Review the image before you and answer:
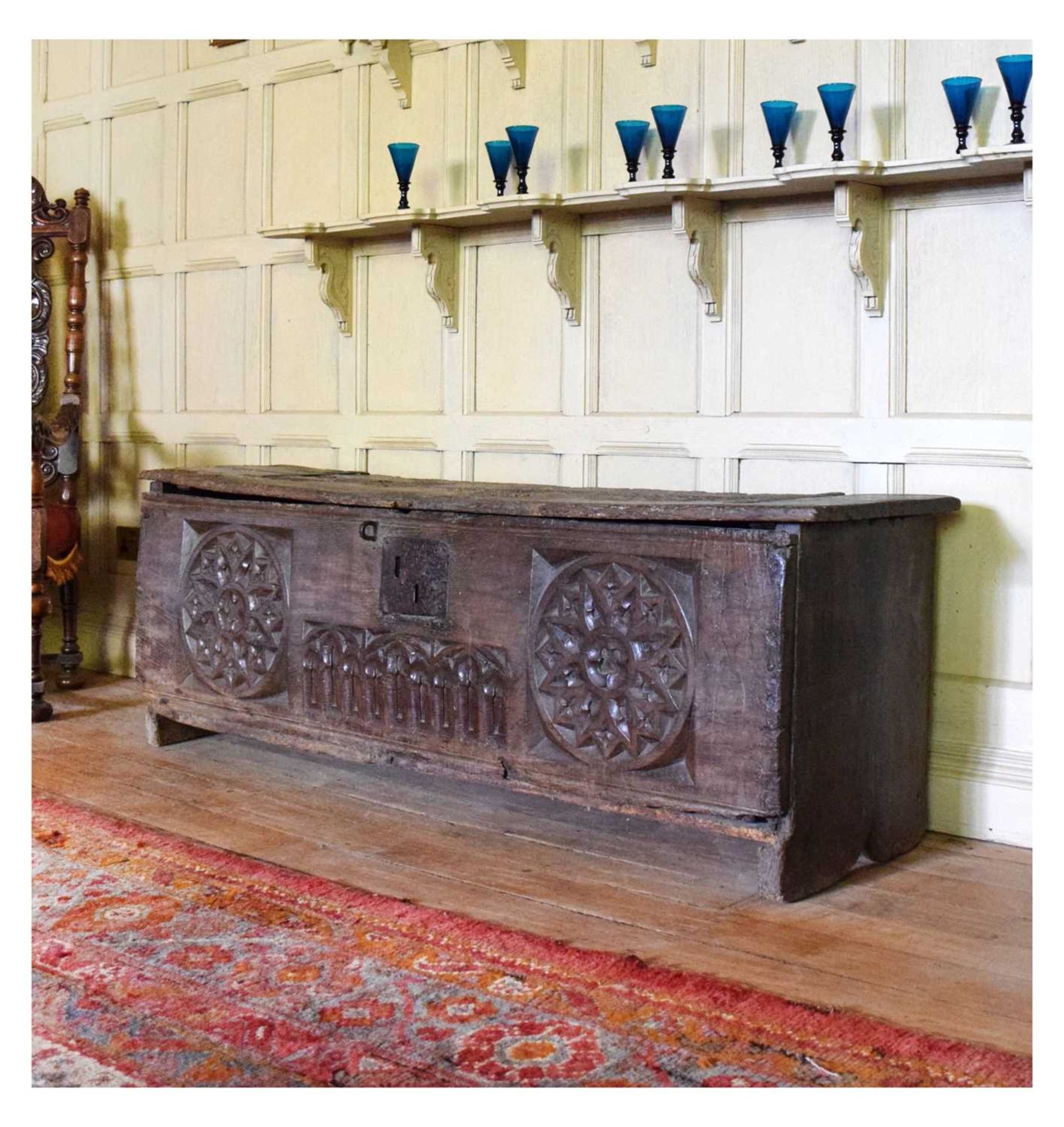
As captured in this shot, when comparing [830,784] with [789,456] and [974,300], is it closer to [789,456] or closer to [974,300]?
[789,456]

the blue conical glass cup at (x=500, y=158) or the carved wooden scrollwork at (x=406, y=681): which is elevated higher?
the blue conical glass cup at (x=500, y=158)

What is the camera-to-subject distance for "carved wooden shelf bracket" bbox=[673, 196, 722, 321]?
3057 mm

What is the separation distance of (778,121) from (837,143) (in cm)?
14

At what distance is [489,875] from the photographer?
2.58m

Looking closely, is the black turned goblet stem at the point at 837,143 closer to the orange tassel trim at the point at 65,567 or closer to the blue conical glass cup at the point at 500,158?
the blue conical glass cup at the point at 500,158

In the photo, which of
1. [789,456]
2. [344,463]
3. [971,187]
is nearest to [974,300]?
[971,187]

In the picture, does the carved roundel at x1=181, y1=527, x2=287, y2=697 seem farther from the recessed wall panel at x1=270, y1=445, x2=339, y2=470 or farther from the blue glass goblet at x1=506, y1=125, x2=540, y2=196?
the blue glass goblet at x1=506, y1=125, x2=540, y2=196

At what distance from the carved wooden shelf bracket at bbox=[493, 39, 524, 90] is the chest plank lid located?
1.02 m

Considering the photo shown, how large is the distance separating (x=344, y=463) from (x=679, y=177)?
51.6 inches

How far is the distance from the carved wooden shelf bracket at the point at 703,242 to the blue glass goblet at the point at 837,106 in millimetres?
343

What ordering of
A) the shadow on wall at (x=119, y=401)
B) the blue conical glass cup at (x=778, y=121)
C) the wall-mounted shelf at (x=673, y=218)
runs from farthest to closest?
the shadow on wall at (x=119, y=401) → the blue conical glass cup at (x=778, y=121) → the wall-mounted shelf at (x=673, y=218)

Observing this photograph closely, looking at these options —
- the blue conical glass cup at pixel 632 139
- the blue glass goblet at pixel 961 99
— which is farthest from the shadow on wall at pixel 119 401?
the blue glass goblet at pixel 961 99

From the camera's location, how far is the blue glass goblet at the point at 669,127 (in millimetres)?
3020

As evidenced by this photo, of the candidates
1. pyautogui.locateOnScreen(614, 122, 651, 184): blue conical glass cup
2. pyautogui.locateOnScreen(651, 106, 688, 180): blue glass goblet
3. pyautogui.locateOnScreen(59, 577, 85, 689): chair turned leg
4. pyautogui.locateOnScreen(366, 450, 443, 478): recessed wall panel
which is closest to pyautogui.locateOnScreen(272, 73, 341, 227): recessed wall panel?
pyautogui.locateOnScreen(366, 450, 443, 478): recessed wall panel
